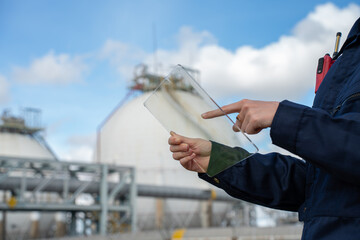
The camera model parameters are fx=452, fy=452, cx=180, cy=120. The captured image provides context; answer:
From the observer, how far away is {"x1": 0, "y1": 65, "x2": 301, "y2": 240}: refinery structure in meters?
18.9

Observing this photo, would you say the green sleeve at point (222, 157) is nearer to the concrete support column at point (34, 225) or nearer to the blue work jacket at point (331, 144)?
the blue work jacket at point (331, 144)

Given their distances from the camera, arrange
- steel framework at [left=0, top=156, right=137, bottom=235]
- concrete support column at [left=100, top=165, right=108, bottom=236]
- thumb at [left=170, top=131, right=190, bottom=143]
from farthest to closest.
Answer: concrete support column at [left=100, top=165, right=108, bottom=236], steel framework at [left=0, top=156, right=137, bottom=235], thumb at [left=170, top=131, right=190, bottom=143]

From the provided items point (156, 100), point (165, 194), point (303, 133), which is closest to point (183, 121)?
point (156, 100)

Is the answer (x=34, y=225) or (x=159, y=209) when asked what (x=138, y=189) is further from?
(x=34, y=225)

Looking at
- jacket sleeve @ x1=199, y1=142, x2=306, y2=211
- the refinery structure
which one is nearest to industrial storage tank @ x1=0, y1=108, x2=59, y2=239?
the refinery structure

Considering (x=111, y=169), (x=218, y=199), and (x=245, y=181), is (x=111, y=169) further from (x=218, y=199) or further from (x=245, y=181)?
(x=245, y=181)

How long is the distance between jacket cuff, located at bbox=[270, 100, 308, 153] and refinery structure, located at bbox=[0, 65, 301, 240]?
1724cm

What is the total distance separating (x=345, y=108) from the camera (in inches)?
54.4

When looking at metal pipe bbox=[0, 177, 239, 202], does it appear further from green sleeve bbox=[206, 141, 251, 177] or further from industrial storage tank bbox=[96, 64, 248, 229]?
green sleeve bbox=[206, 141, 251, 177]

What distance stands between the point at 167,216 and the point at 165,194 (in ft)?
8.74

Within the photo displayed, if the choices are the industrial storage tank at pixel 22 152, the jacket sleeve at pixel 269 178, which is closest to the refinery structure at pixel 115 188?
the industrial storage tank at pixel 22 152

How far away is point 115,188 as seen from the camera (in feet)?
66.6

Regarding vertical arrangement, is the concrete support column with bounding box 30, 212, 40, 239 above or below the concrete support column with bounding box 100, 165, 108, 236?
below

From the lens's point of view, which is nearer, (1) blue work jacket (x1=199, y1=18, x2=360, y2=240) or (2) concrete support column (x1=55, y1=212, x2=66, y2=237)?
(1) blue work jacket (x1=199, y1=18, x2=360, y2=240)
